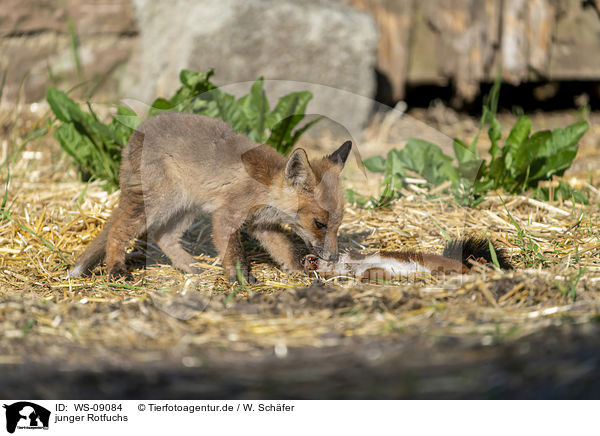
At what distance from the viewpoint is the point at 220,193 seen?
4625mm

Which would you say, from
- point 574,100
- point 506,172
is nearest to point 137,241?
point 506,172

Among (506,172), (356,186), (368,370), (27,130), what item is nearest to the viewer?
(368,370)

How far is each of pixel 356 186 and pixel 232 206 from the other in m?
2.16

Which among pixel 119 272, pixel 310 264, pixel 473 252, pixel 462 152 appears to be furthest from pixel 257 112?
pixel 473 252

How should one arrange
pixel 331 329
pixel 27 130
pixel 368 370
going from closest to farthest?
1. pixel 368 370
2. pixel 331 329
3. pixel 27 130

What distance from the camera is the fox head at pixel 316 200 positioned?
171 inches

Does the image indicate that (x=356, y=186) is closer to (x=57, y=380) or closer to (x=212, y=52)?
(x=212, y=52)

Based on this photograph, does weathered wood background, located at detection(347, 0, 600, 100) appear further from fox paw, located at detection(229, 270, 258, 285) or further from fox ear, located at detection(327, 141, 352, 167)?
fox paw, located at detection(229, 270, 258, 285)

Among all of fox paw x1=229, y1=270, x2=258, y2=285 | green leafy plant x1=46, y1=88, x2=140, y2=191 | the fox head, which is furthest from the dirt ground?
green leafy plant x1=46, y1=88, x2=140, y2=191

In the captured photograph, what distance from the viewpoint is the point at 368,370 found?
2.62m

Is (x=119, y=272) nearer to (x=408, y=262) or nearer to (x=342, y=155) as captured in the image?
(x=342, y=155)

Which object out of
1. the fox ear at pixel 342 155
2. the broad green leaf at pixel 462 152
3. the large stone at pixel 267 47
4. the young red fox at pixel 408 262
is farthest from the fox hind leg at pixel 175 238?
the large stone at pixel 267 47

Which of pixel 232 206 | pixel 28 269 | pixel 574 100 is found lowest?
pixel 28 269

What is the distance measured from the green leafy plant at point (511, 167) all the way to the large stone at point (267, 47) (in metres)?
2.45
